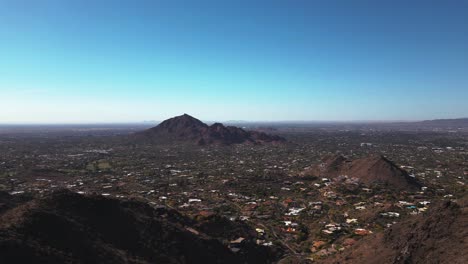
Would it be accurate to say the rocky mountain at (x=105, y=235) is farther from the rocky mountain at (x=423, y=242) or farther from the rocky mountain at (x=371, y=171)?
the rocky mountain at (x=371, y=171)

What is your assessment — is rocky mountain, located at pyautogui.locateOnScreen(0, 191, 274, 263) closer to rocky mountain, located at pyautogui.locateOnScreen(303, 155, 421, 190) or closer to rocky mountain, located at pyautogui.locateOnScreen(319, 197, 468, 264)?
rocky mountain, located at pyautogui.locateOnScreen(319, 197, 468, 264)

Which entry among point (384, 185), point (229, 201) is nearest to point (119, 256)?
point (229, 201)

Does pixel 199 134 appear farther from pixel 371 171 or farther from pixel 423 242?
pixel 423 242

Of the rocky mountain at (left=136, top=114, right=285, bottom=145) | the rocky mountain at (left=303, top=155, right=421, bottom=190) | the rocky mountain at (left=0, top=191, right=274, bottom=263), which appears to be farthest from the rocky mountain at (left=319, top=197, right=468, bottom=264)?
the rocky mountain at (left=136, top=114, right=285, bottom=145)

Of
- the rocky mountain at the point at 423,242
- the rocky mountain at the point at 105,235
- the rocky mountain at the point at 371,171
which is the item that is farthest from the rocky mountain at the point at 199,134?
the rocky mountain at the point at 423,242

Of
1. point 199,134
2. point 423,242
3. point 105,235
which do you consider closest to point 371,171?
point 423,242

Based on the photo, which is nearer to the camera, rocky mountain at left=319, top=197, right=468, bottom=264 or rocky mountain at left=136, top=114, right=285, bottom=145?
rocky mountain at left=319, top=197, right=468, bottom=264
